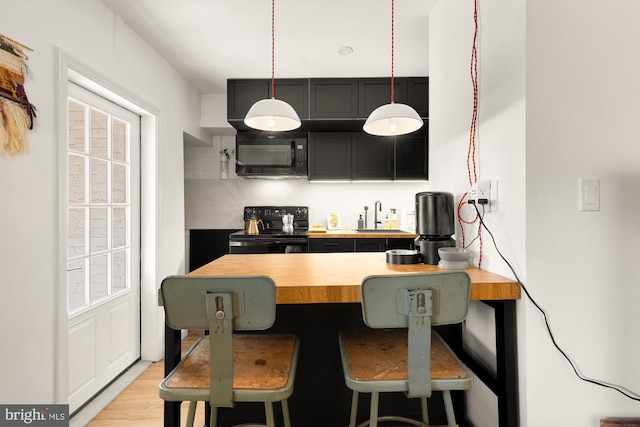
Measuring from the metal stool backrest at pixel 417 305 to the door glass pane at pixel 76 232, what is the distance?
196 centimetres

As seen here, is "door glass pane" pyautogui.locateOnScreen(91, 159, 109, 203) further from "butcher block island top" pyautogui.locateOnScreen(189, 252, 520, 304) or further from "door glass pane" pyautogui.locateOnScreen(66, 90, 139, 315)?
"butcher block island top" pyautogui.locateOnScreen(189, 252, 520, 304)

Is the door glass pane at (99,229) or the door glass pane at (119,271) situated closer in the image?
the door glass pane at (99,229)

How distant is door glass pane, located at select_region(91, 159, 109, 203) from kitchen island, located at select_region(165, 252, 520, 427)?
1130 millimetres

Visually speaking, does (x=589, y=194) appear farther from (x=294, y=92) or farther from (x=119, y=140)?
(x=119, y=140)

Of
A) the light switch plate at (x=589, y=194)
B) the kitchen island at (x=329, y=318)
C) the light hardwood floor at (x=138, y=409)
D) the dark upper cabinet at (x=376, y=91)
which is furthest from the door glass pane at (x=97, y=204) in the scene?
the light switch plate at (x=589, y=194)

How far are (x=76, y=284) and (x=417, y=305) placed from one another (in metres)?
2.14

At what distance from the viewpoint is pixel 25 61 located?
1562mm

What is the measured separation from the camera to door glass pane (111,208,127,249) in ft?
8.08

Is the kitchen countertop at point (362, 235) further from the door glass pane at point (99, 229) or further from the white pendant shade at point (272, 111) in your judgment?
the door glass pane at point (99, 229)

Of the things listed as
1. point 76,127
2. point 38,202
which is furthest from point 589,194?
point 76,127

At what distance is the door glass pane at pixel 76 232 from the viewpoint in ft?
6.65

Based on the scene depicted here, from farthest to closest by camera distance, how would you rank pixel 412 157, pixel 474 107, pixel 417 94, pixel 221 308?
pixel 412 157 → pixel 417 94 → pixel 474 107 → pixel 221 308

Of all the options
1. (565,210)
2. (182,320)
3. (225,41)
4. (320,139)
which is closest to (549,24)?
(565,210)

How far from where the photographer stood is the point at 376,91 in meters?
3.29
